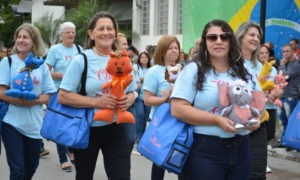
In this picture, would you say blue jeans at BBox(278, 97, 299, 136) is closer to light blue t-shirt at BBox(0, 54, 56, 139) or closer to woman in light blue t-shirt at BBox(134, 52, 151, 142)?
woman in light blue t-shirt at BBox(134, 52, 151, 142)

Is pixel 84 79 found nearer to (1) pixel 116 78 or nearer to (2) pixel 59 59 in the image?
(1) pixel 116 78

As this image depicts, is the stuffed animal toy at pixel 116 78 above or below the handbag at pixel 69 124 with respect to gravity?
above

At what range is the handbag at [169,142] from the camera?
3186mm

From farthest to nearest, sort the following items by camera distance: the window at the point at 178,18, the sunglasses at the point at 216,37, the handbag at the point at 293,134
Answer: the window at the point at 178,18
the handbag at the point at 293,134
the sunglasses at the point at 216,37

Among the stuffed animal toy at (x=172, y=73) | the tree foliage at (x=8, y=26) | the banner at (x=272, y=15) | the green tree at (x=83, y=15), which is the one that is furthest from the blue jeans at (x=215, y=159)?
the tree foliage at (x=8, y=26)

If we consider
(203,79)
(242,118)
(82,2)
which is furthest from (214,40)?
(82,2)

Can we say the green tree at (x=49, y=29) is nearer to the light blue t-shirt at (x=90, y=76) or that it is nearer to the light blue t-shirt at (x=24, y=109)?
the light blue t-shirt at (x=24, y=109)

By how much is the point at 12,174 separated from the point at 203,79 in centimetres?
234

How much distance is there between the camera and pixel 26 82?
4652 millimetres

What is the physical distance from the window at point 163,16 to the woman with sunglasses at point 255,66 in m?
15.3

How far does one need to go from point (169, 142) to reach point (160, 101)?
1.63 m

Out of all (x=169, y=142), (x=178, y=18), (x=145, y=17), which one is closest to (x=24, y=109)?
(x=169, y=142)

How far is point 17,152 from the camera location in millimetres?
4512

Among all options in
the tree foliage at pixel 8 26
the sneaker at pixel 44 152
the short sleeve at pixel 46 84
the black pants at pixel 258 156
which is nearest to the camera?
the black pants at pixel 258 156
